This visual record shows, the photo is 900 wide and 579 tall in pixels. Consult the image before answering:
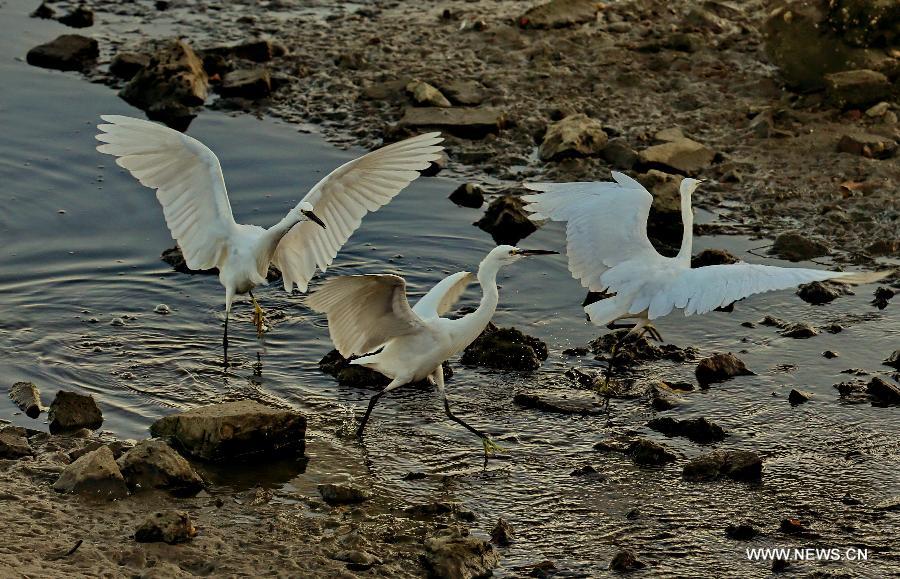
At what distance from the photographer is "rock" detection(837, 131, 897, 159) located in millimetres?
13594

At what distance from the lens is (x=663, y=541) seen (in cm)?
749

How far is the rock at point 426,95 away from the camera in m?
14.6

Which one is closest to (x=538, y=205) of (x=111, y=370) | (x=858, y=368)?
(x=858, y=368)

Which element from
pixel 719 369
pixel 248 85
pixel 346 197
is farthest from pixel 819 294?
pixel 248 85

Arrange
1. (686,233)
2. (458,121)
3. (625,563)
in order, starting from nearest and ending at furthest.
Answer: (625,563) < (686,233) < (458,121)

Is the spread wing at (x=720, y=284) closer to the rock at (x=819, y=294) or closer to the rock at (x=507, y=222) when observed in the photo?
the rock at (x=819, y=294)

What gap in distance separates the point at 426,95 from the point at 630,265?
5562mm

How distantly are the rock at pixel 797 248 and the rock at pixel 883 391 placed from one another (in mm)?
2605

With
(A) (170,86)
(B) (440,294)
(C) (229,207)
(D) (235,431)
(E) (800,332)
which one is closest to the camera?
(D) (235,431)

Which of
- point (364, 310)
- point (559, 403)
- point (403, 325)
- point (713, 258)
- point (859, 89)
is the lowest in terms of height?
point (559, 403)

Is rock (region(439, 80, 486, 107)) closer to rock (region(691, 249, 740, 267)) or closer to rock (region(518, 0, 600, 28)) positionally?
rock (region(518, 0, 600, 28))

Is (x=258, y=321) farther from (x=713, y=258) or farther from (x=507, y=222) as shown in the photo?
(x=713, y=258)

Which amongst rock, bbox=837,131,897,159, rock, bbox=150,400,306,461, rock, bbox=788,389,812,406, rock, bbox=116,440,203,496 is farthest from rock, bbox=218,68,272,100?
rock, bbox=116,440,203,496

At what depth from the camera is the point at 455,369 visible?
1009 cm
